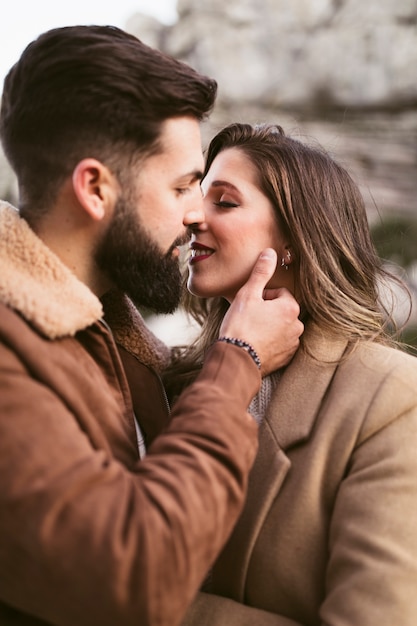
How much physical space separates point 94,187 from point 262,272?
0.68m

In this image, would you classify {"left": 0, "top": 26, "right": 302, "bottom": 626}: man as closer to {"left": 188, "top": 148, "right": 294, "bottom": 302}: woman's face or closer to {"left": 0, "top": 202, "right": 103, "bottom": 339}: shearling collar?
{"left": 0, "top": 202, "right": 103, "bottom": 339}: shearling collar

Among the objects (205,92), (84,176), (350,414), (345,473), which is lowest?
(345,473)

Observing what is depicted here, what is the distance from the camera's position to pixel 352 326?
91.0 inches

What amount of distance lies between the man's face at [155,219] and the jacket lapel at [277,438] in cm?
51

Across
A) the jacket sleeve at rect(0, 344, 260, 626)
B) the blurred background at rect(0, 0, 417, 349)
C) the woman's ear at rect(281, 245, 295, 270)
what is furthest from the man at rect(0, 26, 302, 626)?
the blurred background at rect(0, 0, 417, 349)

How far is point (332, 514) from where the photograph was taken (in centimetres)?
192

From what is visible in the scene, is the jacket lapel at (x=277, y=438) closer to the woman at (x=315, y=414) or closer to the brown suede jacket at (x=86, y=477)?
the woman at (x=315, y=414)

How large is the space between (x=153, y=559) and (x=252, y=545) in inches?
25.5

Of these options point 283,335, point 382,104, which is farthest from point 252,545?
point 382,104

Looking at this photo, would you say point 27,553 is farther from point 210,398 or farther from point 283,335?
point 283,335

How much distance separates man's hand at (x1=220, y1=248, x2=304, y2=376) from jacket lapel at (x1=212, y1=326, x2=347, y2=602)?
84mm

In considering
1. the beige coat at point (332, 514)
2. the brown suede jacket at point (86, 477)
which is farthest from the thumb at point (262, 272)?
the brown suede jacket at point (86, 477)

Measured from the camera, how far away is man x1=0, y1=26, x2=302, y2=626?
137cm

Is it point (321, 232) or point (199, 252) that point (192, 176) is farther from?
point (321, 232)
